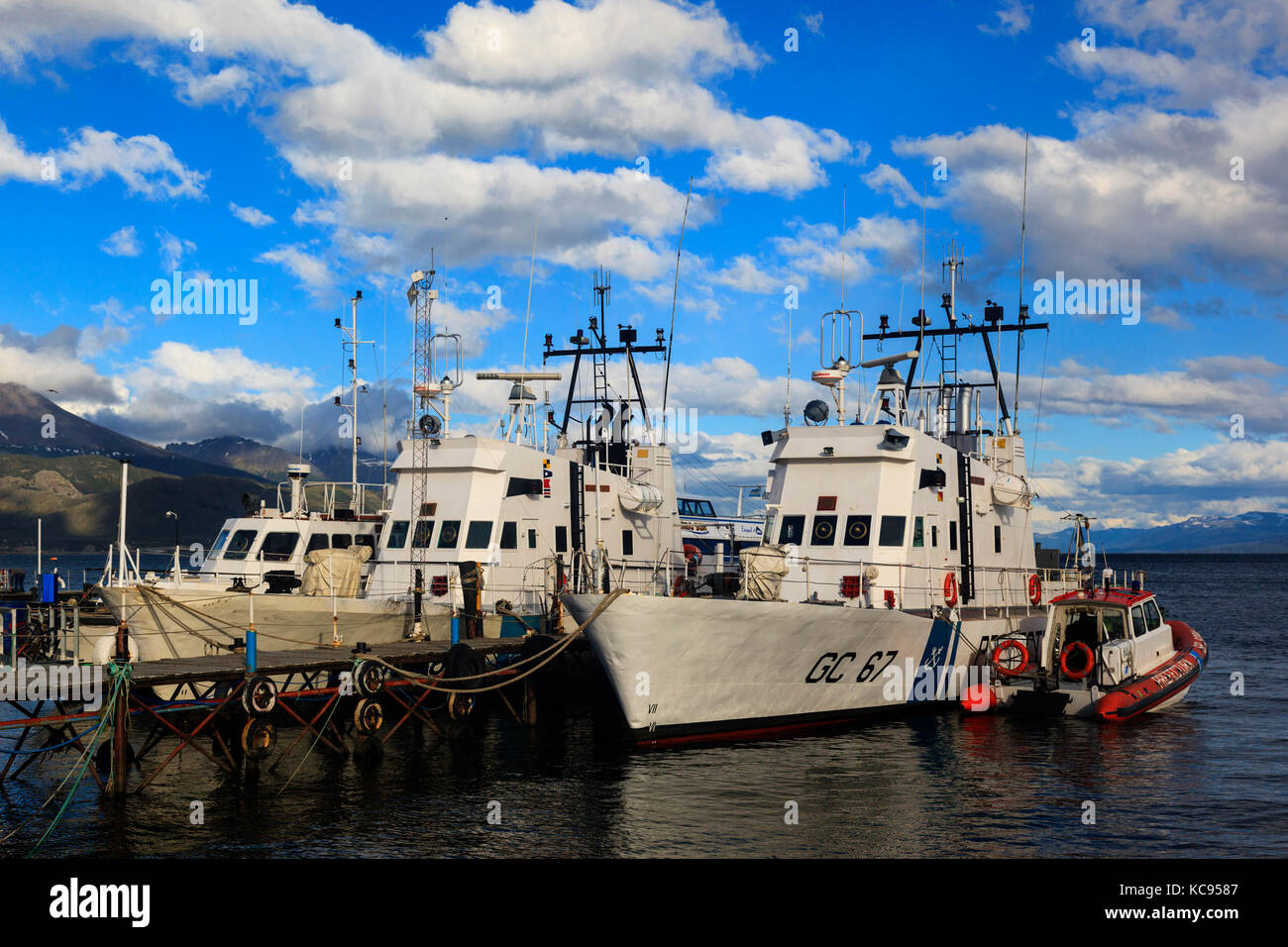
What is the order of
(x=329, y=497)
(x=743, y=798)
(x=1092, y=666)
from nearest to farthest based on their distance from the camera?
(x=743, y=798), (x=1092, y=666), (x=329, y=497)

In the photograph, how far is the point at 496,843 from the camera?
Result: 14.2 meters

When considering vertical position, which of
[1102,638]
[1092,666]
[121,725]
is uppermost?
[1102,638]

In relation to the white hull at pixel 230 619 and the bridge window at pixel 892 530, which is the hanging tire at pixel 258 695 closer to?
the white hull at pixel 230 619

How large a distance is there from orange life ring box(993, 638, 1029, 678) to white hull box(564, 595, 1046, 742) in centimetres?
195

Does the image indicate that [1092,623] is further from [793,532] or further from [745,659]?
[745,659]

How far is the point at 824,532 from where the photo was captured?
76.6 ft

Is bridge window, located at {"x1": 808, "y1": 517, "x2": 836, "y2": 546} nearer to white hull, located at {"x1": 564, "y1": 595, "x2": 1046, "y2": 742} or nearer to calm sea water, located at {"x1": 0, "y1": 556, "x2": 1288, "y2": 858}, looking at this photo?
white hull, located at {"x1": 564, "y1": 595, "x2": 1046, "y2": 742}

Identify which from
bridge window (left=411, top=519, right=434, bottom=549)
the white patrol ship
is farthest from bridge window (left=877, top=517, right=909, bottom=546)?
bridge window (left=411, top=519, right=434, bottom=549)

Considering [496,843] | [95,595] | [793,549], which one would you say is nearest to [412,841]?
[496,843]

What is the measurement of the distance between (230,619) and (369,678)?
4923mm

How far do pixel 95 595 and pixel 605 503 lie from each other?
15322 millimetres

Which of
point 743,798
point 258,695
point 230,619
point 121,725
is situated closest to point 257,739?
point 258,695

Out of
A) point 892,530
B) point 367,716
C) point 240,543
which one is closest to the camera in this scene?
point 367,716
